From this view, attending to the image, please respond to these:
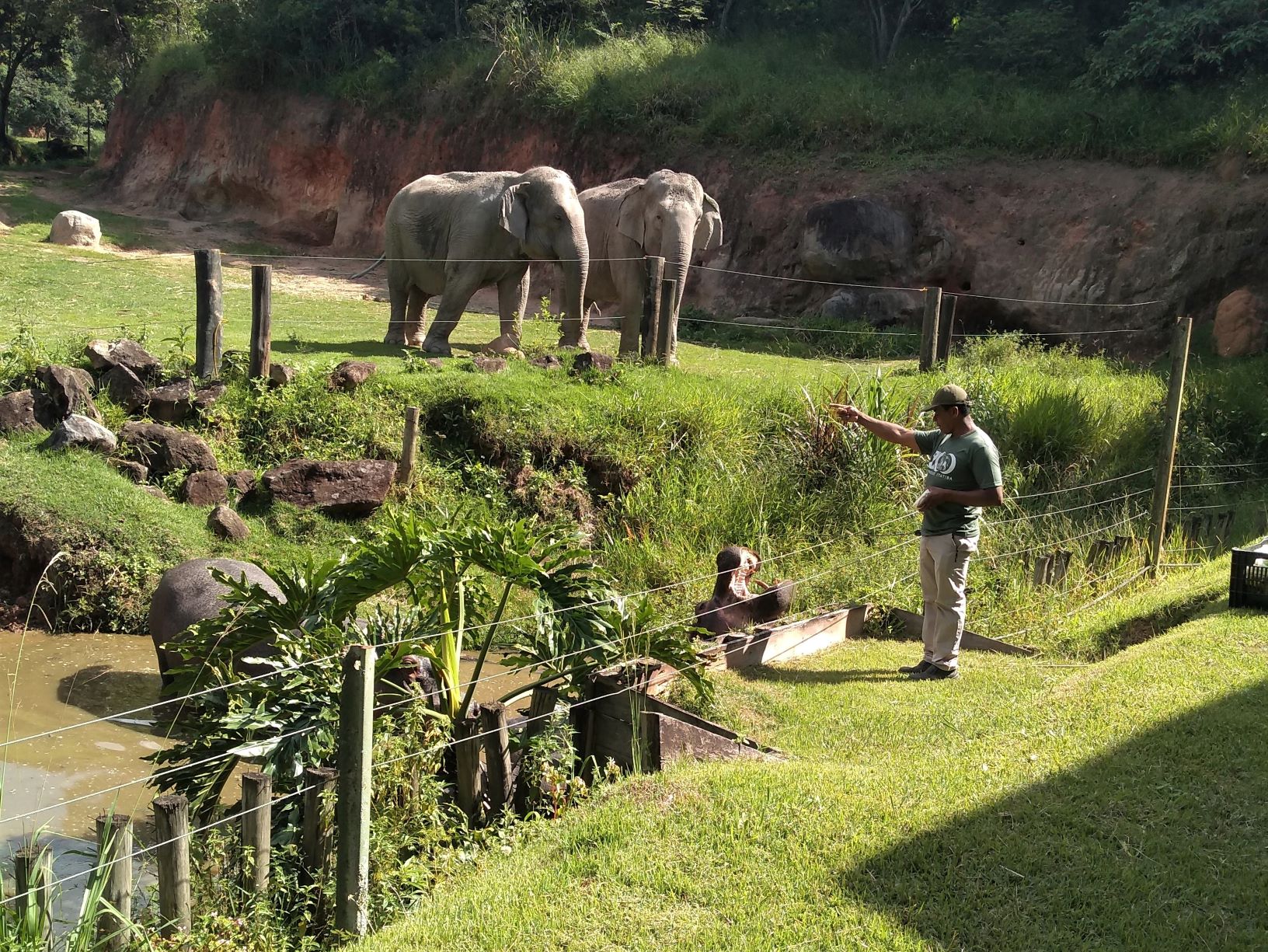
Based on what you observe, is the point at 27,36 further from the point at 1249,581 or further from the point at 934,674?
the point at 1249,581

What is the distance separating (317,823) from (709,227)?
14004 millimetres

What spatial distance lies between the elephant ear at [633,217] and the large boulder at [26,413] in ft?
27.7

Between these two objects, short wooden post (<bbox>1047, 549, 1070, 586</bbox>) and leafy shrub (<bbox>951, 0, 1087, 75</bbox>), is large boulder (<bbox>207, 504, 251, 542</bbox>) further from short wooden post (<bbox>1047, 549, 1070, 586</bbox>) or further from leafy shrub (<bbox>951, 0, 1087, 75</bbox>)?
leafy shrub (<bbox>951, 0, 1087, 75</bbox>)

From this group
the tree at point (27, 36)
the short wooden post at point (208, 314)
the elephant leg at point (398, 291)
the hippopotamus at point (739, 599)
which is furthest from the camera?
the tree at point (27, 36)

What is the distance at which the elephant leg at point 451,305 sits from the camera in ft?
48.7

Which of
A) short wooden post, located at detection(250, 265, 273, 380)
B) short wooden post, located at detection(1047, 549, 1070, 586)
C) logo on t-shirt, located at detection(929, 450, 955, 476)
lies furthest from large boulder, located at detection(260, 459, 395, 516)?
short wooden post, located at detection(1047, 549, 1070, 586)

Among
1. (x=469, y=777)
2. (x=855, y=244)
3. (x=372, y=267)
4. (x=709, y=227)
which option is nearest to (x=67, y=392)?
(x=372, y=267)

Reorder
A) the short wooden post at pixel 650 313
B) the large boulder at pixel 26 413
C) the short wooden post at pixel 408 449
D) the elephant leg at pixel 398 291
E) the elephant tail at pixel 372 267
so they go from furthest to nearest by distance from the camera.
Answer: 1. the elephant leg at pixel 398 291
2. the elephant tail at pixel 372 267
3. the short wooden post at pixel 650 313
4. the short wooden post at pixel 408 449
5. the large boulder at pixel 26 413

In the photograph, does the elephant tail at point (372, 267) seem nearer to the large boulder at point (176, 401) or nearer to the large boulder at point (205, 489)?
the large boulder at point (176, 401)

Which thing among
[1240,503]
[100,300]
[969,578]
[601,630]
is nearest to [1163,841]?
[601,630]

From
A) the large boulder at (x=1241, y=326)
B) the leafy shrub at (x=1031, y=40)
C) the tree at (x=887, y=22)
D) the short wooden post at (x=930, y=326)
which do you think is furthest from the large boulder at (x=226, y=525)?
the tree at (x=887, y=22)

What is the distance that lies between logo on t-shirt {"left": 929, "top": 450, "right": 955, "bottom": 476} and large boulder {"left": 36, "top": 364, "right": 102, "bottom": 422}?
290 inches

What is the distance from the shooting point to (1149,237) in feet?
67.4

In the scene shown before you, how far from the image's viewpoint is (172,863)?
4.61m
